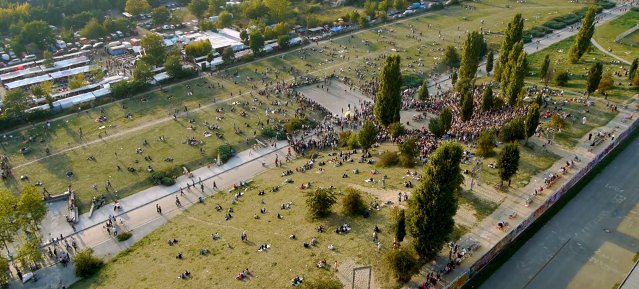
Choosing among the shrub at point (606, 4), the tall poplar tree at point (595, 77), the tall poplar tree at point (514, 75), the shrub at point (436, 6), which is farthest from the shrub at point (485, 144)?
the shrub at point (606, 4)

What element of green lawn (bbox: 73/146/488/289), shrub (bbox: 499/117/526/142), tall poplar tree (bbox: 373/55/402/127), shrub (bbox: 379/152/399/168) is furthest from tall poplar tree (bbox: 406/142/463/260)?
tall poplar tree (bbox: 373/55/402/127)

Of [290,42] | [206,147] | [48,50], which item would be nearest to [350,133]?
[206,147]

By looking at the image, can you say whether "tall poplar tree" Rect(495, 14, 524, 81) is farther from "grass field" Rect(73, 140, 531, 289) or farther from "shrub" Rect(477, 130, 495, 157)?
"grass field" Rect(73, 140, 531, 289)

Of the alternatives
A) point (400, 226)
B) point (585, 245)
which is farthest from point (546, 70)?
point (400, 226)

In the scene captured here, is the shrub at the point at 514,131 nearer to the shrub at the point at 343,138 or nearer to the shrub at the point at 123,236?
the shrub at the point at 343,138

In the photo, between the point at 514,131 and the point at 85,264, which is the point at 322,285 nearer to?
the point at 85,264
